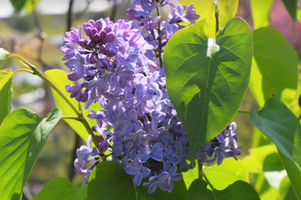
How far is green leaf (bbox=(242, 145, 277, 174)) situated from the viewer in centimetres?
65

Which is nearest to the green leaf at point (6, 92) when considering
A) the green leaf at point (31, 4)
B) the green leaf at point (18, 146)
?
the green leaf at point (18, 146)

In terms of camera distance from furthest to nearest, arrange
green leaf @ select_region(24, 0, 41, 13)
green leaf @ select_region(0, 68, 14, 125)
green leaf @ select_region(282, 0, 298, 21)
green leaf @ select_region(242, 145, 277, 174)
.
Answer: green leaf @ select_region(24, 0, 41, 13)
green leaf @ select_region(242, 145, 277, 174)
green leaf @ select_region(282, 0, 298, 21)
green leaf @ select_region(0, 68, 14, 125)

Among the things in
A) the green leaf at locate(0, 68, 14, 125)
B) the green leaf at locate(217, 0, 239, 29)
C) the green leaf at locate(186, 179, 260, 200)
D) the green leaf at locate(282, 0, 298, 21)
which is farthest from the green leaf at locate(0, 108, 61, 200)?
the green leaf at locate(282, 0, 298, 21)

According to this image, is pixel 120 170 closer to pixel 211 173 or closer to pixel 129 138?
pixel 129 138

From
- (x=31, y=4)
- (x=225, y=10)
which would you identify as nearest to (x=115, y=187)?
(x=225, y=10)

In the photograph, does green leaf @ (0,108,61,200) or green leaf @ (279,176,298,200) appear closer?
green leaf @ (0,108,61,200)

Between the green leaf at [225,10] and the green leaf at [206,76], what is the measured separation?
15cm

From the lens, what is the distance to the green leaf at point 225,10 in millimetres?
476

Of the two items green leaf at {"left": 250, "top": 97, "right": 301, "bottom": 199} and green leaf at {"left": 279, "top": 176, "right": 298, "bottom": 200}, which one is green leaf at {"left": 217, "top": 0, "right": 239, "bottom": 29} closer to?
green leaf at {"left": 250, "top": 97, "right": 301, "bottom": 199}

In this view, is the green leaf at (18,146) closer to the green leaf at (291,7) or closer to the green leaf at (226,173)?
the green leaf at (226,173)

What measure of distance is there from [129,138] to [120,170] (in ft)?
0.18

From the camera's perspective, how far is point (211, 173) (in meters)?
0.47

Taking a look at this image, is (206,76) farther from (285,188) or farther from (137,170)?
(285,188)

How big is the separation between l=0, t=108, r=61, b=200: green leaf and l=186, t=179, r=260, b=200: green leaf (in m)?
0.17
